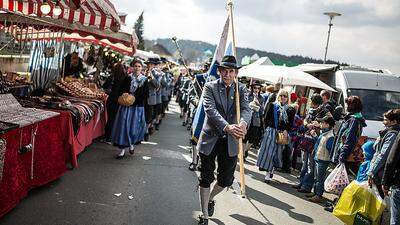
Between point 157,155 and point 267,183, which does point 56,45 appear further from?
point 267,183

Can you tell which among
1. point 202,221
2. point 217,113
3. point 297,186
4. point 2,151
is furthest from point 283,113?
point 2,151

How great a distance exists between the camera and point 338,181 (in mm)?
6223

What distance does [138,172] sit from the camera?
288 inches

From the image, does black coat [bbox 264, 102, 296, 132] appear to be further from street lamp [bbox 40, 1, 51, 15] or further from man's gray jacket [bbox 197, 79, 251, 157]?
street lamp [bbox 40, 1, 51, 15]

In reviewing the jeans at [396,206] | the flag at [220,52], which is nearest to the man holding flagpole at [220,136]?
the flag at [220,52]

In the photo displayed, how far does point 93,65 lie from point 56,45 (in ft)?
11.6

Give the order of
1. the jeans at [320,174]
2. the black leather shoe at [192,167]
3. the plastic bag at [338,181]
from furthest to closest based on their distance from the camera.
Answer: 1. the black leather shoe at [192,167]
2. the jeans at [320,174]
3. the plastic bag at [338,181]

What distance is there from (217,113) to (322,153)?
9.82ft

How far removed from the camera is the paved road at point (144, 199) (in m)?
4.96

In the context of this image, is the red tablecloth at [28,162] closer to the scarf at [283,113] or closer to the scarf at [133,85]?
the scarf at [133,85]

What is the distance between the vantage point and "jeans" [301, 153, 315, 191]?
7.42 m

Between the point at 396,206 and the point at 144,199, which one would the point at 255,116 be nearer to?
the point at 144,199

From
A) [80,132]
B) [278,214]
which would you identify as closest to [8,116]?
[80,132]

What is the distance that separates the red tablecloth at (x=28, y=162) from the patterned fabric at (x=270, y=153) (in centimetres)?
390
